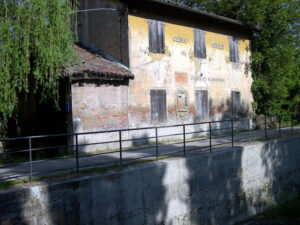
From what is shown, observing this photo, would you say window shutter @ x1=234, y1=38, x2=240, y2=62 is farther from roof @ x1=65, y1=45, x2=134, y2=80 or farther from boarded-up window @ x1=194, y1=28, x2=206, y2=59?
roof @ x1=65, y1=45, x2=134, y2=80

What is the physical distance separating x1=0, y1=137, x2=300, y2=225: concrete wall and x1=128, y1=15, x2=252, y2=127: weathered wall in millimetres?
4301

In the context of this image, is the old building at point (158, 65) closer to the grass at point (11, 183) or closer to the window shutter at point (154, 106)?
the window shutter at point (154, 106)

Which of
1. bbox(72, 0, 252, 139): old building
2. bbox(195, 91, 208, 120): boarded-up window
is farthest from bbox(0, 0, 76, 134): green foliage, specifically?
bbox(195, 91, 208, 120): boarded-up window

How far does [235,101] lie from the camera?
17172 mm

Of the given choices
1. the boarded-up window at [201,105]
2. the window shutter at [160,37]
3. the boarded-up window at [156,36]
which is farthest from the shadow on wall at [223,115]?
the boarded-up window at [156,36]

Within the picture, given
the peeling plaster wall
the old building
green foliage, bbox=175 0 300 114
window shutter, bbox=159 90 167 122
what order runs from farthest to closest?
1. green foliage, bbox=175 0 300 114
2. window shutter, bbox=159 90 167 122
3. the old building
4. the peeling plaster wall

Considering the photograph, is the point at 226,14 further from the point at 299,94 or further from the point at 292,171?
the point at 292,171

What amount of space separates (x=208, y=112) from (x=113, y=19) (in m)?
6.38

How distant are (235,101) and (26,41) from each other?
12099mm

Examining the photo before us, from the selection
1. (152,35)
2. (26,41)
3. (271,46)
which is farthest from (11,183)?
(271,46)

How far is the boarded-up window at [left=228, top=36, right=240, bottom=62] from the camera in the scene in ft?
55.7

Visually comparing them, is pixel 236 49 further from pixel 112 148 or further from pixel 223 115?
pixel 112 148

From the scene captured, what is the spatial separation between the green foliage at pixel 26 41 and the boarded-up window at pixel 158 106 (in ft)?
17.2

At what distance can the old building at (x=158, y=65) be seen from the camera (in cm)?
1195
